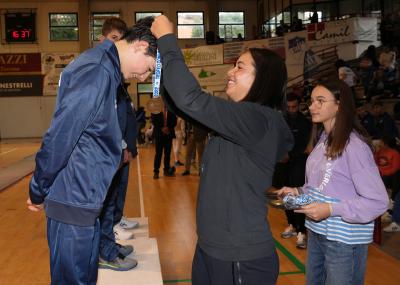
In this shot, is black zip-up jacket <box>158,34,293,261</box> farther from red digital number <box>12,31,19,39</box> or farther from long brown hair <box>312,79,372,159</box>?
red digital number <box>12,31,19,39</box>

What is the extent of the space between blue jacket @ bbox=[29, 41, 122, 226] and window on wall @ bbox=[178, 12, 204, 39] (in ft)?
73.0

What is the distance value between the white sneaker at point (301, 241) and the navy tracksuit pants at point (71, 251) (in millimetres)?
3444

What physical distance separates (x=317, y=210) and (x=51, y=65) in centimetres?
2291

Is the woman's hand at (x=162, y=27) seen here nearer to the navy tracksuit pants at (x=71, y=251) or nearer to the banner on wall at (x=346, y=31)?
the navy tracksuit pants at (x=71, y=251)

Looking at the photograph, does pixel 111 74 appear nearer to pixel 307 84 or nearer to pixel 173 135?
pixel 173 135

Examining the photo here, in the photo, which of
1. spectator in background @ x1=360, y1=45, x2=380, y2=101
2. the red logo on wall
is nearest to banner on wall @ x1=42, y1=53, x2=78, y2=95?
the red logo on wall

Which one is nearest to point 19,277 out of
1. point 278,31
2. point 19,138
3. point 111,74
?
point 111,74

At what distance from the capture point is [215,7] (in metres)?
23.4

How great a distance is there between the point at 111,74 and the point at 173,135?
8.58 meters

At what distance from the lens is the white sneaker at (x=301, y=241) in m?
5.02

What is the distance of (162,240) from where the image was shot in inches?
213

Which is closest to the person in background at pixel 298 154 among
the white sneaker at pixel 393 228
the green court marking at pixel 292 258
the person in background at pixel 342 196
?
the green court marking at pixel 292 258

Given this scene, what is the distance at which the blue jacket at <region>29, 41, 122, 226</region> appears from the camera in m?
1.82

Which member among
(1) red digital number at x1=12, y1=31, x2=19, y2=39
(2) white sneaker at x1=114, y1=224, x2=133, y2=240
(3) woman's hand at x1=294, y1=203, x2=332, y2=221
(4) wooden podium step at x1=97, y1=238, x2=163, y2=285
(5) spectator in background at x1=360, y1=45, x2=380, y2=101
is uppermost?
(1) red digital number at x1=12, y1=31, x2=19, y2=39
